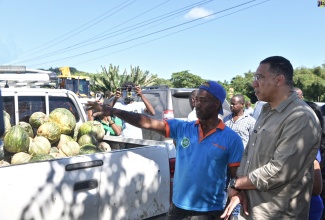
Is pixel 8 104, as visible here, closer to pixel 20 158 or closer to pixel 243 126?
pixel 20 158

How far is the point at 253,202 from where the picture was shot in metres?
2.35

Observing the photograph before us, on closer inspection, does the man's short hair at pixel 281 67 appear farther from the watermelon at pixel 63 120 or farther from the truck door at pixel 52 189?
the watermelon at pixel 63 120

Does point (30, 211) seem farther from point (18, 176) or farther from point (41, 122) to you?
point (41, 122)

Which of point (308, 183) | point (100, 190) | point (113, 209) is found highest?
point (308, 183)

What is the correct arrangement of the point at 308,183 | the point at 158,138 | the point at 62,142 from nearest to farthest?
the point at 308,183, the point at 62,142, the point at 158,138

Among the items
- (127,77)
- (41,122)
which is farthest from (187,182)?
(127,77)

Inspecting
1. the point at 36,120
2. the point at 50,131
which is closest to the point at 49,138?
the point at 50,131

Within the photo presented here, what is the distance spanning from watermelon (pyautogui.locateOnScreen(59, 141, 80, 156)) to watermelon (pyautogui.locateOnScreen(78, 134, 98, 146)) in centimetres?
20

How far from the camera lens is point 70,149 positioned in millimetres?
4133

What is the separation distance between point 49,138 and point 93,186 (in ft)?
5.27

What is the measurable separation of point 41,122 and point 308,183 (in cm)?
343

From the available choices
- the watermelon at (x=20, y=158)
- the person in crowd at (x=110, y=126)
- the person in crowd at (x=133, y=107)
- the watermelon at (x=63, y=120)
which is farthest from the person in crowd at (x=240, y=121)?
the watermelon at (x=20, y=158)

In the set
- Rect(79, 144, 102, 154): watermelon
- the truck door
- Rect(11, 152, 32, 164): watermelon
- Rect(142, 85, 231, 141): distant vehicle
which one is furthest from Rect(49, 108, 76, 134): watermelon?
Rect(142, 85, 231, 141): distant vehicle

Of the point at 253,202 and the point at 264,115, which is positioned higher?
the point at 264,115
